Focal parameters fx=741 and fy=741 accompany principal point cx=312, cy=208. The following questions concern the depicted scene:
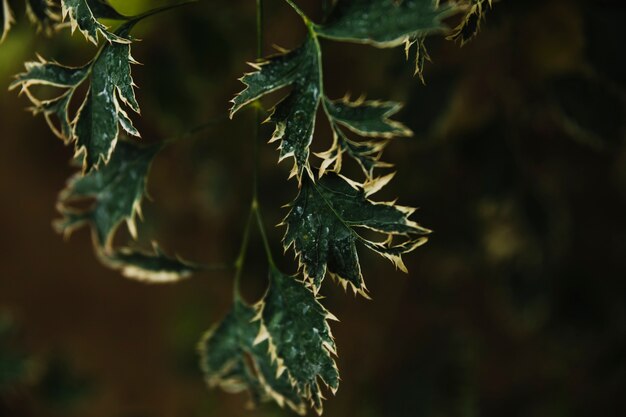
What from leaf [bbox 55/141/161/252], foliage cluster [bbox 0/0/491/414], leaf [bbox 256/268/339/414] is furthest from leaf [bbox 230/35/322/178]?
leaf [bbox 55/141/161/252]

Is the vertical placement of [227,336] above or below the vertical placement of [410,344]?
above

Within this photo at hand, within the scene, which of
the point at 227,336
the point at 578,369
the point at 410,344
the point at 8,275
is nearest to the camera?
the point at 227,336

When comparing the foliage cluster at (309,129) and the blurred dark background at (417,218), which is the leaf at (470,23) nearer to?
the foliage cluster at (309,129)

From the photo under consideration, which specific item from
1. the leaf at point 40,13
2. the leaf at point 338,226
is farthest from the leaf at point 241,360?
the leaf at point 40,13

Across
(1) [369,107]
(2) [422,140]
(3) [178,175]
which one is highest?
(1) [369,107]

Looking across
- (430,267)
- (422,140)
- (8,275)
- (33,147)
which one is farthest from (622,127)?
(8,275)

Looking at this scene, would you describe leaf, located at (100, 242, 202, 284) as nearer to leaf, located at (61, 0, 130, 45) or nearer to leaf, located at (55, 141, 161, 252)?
leaf, located at (55, 141, 161, 252)

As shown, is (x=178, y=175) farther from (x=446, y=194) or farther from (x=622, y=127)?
(x=622, y=127)

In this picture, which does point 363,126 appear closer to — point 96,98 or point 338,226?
point 338,226
